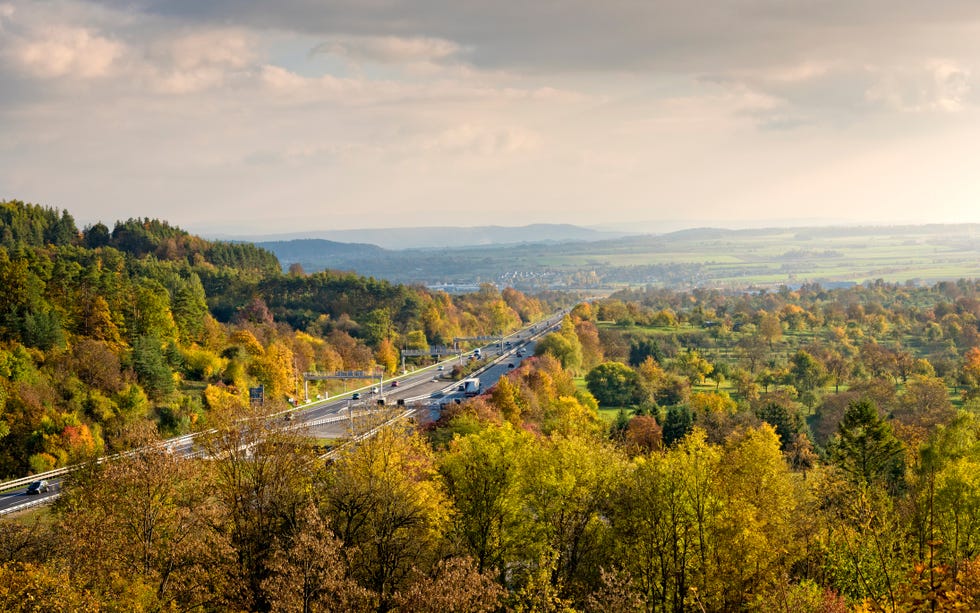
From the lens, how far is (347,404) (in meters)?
79.8

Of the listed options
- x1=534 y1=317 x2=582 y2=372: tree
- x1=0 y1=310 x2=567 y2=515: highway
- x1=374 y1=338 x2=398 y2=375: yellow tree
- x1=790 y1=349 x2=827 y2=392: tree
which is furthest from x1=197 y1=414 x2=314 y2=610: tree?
x1=374 y1=338 x2=398 y2=375: yellow tree

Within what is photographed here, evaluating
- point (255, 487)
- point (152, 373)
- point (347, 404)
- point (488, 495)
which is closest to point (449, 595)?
point (255, 487)

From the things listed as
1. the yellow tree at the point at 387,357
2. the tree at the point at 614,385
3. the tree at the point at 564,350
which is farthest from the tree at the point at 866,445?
the yellow tree at the point at 387,357

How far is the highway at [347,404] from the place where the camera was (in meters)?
46.5

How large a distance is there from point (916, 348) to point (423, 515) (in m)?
111

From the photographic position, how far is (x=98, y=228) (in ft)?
470

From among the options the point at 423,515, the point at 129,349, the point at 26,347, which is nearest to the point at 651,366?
the point at 129,349

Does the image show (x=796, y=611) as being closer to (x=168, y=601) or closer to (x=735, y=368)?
(x=168, y=601)

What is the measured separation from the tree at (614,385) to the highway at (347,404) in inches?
409

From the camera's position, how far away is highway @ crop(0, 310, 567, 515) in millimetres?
46491

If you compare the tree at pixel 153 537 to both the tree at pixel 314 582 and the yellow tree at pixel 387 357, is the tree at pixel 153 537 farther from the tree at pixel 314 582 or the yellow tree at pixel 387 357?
the yellow tree at pixel 387 357

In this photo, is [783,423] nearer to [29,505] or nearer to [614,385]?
[614,385]

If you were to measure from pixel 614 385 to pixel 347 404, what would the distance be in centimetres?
2792

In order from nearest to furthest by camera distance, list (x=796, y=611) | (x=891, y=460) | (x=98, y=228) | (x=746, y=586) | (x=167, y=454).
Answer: (x=796, y=611), (x=167, y=454), (x=746, y=586), (x=891, y=460), (x=98, y=228)
